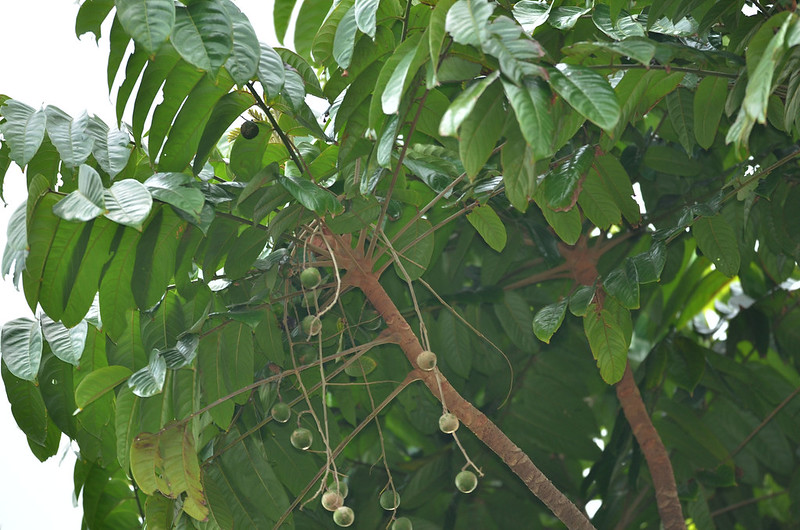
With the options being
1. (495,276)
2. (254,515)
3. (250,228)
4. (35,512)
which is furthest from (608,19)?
(35,512)

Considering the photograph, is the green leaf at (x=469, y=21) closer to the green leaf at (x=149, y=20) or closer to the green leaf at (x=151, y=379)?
the green leaf at (x=149, y=20)

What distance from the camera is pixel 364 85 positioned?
84cm

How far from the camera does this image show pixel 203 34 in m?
0.69

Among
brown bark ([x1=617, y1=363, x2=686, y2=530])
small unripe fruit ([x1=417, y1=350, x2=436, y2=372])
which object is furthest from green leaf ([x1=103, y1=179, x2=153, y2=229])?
brown bark ([x1=617, y1=363, x2=686, y2=530])

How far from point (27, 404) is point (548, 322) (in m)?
0.67

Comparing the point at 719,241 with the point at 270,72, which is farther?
the point at 719,241

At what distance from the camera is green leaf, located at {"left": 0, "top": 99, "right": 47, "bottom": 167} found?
2.55ft

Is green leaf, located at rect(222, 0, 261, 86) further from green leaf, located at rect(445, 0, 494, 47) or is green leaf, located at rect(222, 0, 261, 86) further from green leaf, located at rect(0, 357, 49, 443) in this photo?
green leaf, located at rect(0, 357, 49, 443)

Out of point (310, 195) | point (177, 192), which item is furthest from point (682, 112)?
point (177, 192)

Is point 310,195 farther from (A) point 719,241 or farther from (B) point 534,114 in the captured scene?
(A) point 719,241

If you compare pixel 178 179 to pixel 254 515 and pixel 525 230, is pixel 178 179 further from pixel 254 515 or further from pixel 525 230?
pixel 525 230

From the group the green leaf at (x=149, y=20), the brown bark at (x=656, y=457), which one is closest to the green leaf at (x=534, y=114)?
the green leaf at (x=149, y=20)

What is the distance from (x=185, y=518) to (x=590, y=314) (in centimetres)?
58

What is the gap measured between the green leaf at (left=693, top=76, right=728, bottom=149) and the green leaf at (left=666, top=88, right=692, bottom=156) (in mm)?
96
